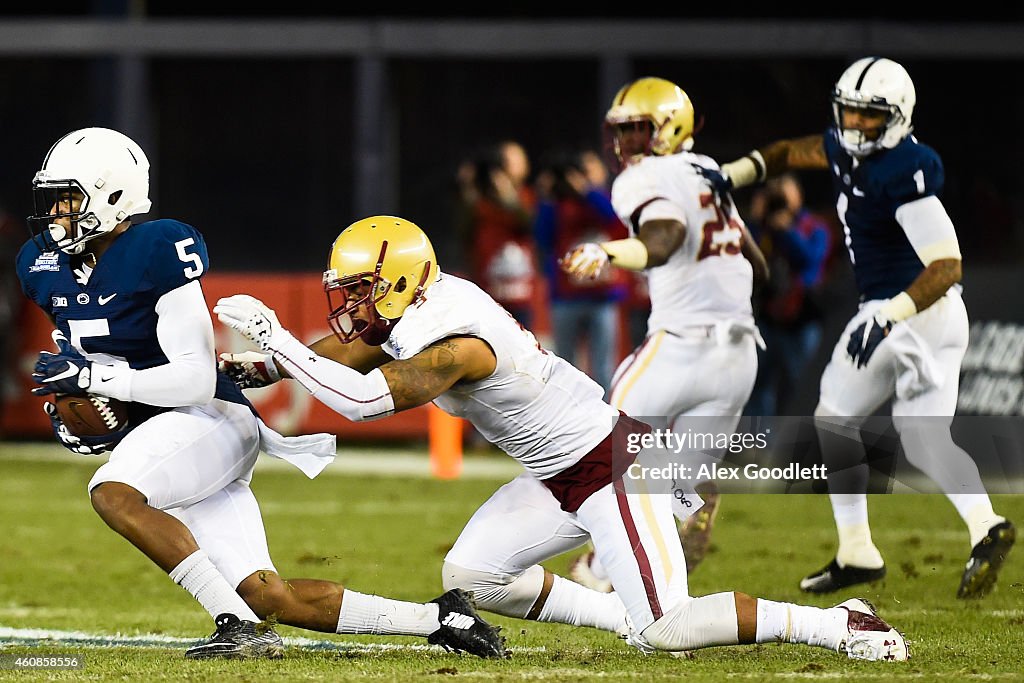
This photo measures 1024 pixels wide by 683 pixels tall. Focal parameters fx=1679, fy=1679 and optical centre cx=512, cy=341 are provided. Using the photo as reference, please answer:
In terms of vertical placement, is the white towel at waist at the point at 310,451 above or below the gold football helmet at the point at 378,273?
below

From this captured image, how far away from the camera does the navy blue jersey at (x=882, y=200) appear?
595 cm

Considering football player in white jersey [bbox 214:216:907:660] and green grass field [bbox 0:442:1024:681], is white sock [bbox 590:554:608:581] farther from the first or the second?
football player in white jersey [bbox 214:216:907:660]

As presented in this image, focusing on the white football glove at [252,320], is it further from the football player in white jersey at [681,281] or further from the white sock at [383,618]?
the football player in white jersey at [681,281]

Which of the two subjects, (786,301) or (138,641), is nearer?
(138,641)

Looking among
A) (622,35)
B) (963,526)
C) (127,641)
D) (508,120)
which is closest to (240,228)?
(508,120)

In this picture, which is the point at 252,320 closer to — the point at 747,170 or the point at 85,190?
the point at 85,190

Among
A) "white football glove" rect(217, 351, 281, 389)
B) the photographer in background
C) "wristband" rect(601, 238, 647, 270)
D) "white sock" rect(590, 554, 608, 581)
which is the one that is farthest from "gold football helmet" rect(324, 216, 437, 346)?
the photographer in background

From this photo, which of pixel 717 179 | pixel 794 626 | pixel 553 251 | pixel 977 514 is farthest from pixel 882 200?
pixel 553 251

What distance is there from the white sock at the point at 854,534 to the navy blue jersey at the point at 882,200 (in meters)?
0.76

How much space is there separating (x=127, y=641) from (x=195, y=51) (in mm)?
8503

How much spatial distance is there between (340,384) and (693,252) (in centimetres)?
223

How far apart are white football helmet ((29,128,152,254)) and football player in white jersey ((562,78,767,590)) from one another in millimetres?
1913

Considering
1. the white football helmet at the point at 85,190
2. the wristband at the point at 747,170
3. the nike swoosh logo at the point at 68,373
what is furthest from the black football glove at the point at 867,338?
the nike swoosh logo at the point at 68,373

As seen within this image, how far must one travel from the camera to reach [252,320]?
4305 millimetres
